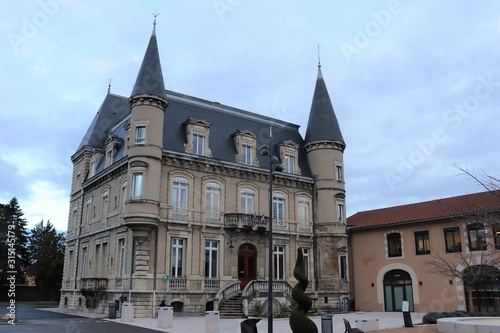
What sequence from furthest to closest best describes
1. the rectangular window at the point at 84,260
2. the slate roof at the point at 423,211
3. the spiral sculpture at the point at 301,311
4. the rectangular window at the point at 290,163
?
1. the rectangular window at the point at 290,163
2. the rectangular window at the point at 84,260
3. the slate roof at the point at 423,211
4. the spiral sculpture at the point at 301,311

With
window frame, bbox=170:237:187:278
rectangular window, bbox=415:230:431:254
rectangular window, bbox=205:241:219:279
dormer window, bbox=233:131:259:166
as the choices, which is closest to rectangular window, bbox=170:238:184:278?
window frame, bbox=170:237:187:278

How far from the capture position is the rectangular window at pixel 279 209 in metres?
31.6

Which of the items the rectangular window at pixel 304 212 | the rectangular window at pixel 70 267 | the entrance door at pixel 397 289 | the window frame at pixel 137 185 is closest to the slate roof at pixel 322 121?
the rectangular window at pixel 304 212

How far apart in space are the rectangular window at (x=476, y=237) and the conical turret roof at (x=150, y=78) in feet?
69.3

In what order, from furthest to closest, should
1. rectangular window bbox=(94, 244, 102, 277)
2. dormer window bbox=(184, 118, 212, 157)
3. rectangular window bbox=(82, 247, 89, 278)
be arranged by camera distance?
rectangular window bbox=(82, 247, 89, 278) → rectangular window bbox=(94, 244, 102, 277) → dormer window bbox=(184, 118, 212, 157)

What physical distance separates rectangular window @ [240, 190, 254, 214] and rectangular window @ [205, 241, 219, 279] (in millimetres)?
3309

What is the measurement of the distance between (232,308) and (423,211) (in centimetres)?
1568

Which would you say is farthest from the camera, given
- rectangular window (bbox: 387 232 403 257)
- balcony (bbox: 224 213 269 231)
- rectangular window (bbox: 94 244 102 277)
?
rectangular window (bbox: 387 232 403 257)

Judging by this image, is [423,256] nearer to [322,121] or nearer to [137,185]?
[322,121]

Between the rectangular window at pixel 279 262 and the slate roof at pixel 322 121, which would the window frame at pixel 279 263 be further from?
the slate roof at pixel 322 121

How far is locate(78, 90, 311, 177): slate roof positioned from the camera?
96.0 ft

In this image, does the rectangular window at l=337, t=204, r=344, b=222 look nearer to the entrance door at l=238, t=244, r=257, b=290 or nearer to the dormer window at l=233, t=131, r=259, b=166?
the dormer window at l=233, t=131, r=259, b=166

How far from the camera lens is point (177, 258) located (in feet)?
87.5

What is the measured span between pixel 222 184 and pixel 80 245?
501 inches
